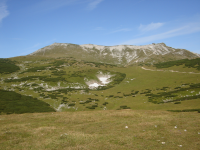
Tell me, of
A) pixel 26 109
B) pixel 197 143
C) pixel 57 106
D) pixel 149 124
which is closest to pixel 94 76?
pixel 57 106

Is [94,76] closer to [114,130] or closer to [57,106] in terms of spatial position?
[57,106]

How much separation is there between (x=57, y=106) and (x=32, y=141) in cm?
4000

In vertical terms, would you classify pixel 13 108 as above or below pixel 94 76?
below

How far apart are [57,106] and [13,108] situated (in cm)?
1575

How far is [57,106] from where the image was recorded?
60.0 meters

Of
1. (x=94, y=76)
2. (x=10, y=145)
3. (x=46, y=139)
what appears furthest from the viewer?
(x=94, y=76)

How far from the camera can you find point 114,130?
976 inches

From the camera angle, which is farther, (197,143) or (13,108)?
(13,108)

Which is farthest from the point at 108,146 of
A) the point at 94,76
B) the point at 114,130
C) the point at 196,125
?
the point at 94,76

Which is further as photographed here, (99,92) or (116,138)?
(99,92)

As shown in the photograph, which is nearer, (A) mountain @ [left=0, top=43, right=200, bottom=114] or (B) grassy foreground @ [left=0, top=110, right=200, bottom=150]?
(B) grassy foreground @ [left=0, top=110, right=200, bottom=150]

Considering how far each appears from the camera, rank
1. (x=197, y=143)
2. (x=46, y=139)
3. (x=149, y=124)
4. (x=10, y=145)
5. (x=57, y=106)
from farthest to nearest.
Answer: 1. (x=57, y=106)
2. (x=149, y=124)
3. (x=46, y=139)
4. (x=10, y=145)
5. (x=197, y=143)

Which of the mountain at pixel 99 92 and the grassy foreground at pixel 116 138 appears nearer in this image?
the grassy foreground at pixel 116 138

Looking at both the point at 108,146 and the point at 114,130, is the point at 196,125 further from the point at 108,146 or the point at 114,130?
the point at 108,146
